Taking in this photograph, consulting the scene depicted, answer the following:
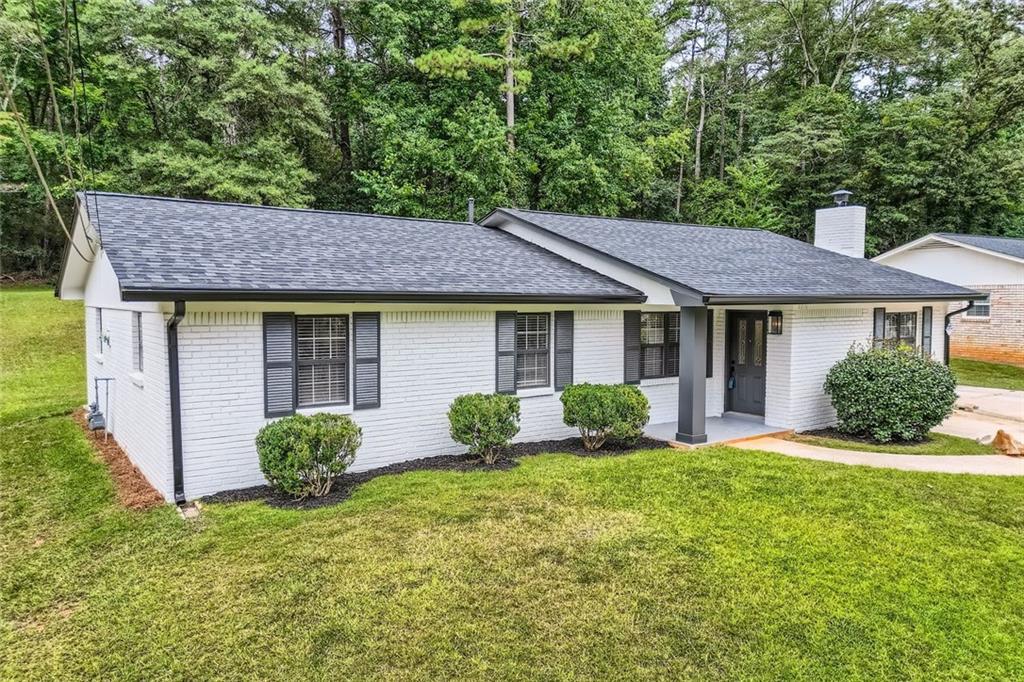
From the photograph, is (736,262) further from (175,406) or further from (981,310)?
(981,310)

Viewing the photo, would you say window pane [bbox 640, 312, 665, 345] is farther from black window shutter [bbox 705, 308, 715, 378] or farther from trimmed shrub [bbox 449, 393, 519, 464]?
trimmed shrub [bbox 449, 393, 519, 464]

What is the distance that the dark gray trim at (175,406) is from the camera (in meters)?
6.73

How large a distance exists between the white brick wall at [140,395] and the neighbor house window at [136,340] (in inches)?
3.9

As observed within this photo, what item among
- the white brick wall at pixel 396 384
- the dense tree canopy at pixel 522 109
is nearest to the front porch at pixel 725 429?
the white brick wall at pixel 396 384

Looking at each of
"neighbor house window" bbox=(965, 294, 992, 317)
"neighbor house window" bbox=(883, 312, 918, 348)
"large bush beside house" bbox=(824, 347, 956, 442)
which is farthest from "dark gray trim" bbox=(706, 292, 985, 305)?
"neighbor house window" bbox=(965, 294, 992, 317)

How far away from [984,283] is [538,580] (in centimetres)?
2182

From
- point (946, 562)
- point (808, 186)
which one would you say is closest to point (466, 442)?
point (946, 562)

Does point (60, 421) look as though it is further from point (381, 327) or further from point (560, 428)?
point (560, 428)

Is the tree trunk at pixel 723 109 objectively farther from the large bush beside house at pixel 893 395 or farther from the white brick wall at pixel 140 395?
the white brick wall at pixel 140 395

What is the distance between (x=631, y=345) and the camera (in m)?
10.6

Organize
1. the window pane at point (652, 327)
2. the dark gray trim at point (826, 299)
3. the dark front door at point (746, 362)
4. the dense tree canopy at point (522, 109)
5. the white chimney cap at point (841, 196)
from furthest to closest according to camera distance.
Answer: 1. the dense tree canopy at point (522, 109)
2. the white chimney cap at point (841, 196)
3. the dark front door at point (746, 362)
4. the window pane at point (652, 327)
5. the dark gray trim at point (826, 299)

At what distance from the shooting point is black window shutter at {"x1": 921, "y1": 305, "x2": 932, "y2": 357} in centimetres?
1297

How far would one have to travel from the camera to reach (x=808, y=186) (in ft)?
92.2

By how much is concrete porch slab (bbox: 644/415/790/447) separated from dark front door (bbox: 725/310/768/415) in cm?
38
